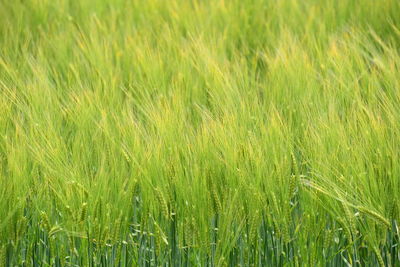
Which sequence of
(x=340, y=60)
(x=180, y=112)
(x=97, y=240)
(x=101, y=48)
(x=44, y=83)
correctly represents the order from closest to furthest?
(x=97, y=240) → (x=180, y=112) → (x=44, y=83) → (x=340, y=60) → (x=101, y=48)

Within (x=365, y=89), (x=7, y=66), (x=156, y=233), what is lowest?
(x=156, y=233)

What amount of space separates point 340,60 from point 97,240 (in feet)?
3.50

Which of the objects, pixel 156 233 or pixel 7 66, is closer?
pixel 156 233

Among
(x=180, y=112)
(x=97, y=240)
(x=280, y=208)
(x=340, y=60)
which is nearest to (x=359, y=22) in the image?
(x=340, y=60)

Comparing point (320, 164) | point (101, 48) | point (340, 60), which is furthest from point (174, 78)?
point (320, 164)

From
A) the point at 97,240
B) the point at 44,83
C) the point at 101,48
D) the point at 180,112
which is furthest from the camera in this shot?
the point at 101,48

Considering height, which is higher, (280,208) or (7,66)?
(7,66)

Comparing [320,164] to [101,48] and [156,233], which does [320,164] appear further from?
[101,48]

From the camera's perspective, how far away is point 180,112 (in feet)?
6.92

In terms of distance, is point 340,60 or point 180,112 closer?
point 180,112

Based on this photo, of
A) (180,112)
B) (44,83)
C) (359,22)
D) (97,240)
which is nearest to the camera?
(97,240)

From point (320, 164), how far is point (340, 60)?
0.70 meters

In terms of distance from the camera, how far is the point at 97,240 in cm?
176

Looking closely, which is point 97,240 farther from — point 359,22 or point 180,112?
point 359,22
